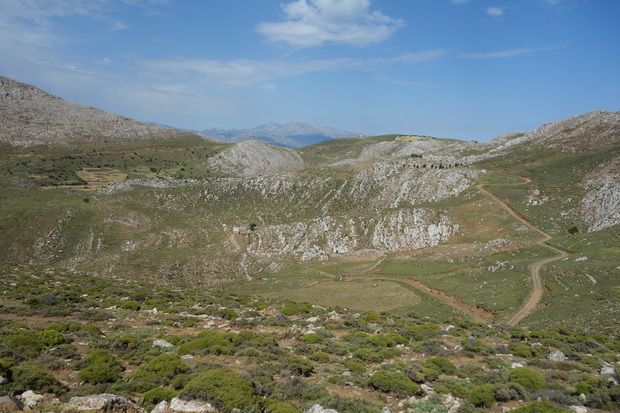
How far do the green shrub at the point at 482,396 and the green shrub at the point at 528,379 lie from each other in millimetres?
2762

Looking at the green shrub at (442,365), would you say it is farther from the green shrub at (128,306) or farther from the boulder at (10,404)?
the green shrub at (128,306)

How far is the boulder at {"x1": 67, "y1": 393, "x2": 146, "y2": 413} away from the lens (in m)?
12.1

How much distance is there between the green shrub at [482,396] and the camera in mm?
16000

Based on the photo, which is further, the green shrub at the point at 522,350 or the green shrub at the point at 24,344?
the green shrub at the point at 522,350

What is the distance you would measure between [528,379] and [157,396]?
1992 cm

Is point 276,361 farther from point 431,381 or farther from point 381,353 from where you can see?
point 431,381

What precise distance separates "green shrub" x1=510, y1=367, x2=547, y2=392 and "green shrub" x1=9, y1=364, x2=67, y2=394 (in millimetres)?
23482

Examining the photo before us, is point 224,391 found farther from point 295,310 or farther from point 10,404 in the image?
point 295,310

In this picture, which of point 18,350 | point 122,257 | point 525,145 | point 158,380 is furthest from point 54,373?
point 525,145

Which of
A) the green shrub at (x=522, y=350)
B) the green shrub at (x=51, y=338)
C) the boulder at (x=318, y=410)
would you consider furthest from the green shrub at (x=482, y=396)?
the green shrub at (x=51, y=338)

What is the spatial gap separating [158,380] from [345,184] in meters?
107

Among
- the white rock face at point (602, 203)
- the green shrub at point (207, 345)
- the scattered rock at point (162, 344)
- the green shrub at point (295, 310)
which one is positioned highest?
the white rock face at point (602, 203)

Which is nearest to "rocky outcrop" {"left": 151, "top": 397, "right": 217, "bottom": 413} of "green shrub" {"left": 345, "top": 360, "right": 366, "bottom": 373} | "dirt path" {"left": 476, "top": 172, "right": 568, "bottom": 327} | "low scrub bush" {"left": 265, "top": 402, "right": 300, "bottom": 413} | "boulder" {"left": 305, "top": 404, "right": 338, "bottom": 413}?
"low scrub bush" {"left": 265, "top": 402, "right": 300, "bottom": 413}

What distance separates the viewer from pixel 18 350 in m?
17.4
